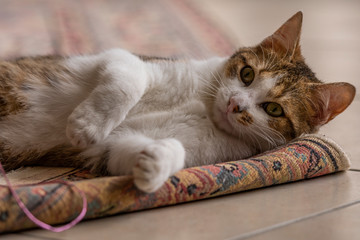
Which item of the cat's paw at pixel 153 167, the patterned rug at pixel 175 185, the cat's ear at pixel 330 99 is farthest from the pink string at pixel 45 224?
the cat's ear at pixel 330 99

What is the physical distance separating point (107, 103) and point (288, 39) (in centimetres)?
68

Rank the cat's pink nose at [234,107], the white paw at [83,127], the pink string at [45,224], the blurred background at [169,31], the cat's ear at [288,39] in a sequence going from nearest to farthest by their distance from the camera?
the pink string at [45,224] → the white paw at [83,127] → the cat's pink nose at [234,107] → the cat's ear at [288,39] → the blurred background at [169,31]

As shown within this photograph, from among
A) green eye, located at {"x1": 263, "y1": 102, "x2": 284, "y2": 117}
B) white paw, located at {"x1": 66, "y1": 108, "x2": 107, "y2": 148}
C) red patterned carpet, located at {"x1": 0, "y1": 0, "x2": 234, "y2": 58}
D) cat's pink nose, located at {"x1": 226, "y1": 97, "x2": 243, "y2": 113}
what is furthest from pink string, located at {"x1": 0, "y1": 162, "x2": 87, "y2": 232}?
red patterned carpet, located at {"x1": 0, "y1": 0, "x2": 234, "y2": 58}

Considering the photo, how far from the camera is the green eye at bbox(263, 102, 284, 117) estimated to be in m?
1.56

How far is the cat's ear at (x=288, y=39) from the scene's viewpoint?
5.55 ft

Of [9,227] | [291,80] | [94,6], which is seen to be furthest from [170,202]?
[94,6]

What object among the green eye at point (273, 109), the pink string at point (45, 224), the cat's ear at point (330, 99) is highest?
the cat's ear at point (330, 99)

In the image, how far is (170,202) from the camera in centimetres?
127

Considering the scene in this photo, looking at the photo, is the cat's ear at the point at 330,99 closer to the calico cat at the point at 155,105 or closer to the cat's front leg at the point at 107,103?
the calico cat at the point at 155,105

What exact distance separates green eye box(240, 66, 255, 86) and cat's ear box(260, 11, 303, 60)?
15 cm

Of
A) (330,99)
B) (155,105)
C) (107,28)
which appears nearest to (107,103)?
(155,105)

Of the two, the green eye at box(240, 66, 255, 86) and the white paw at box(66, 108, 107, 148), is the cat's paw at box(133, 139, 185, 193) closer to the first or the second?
the white paw at box(66, 108, 107, 148)

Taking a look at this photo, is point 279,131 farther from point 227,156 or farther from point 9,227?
point 9,227

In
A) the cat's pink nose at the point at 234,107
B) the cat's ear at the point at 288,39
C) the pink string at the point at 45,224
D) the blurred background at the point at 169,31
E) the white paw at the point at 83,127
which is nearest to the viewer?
the pink string at the point at 45,224
